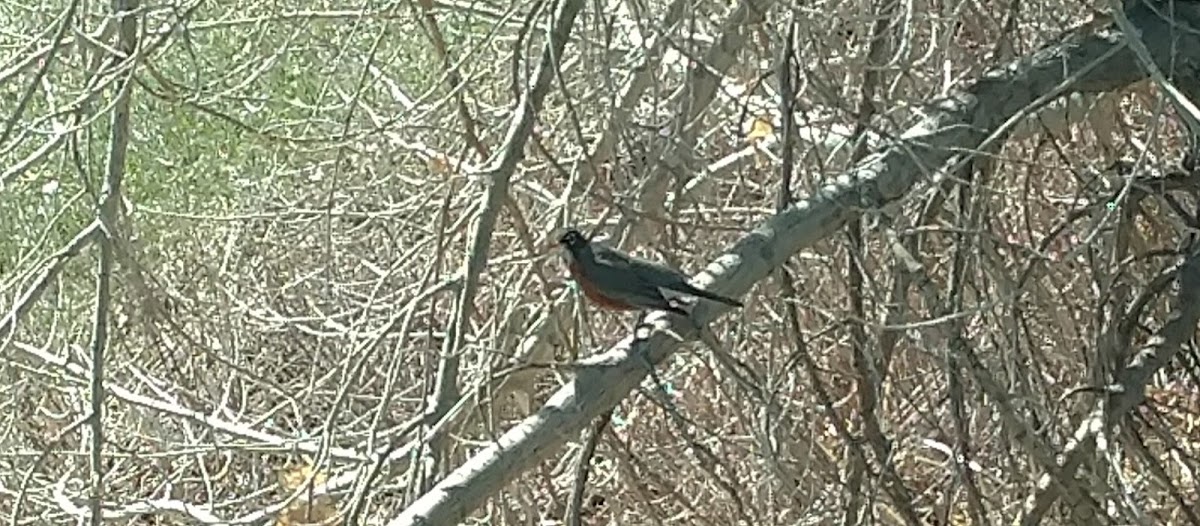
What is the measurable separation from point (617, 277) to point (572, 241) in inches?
4.8

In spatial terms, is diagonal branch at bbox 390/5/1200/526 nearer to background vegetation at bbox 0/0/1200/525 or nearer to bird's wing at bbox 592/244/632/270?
background vegetation at bbox 0/0/1200/525

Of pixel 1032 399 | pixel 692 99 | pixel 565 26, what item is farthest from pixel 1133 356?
pixel 565 26

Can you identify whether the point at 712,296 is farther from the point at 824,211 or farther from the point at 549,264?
the point at 549,264

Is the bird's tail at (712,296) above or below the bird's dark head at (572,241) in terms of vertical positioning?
below

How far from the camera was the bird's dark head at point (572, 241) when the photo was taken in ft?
8.39

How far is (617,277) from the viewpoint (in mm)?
2475

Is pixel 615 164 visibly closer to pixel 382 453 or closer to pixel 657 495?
pixel 382 453

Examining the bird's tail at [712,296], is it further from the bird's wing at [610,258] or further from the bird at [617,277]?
the bird's wing at [610,258]

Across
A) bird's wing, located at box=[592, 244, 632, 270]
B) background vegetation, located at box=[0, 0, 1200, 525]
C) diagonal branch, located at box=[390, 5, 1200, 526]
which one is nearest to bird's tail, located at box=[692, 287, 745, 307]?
diagonal branch, located at box=[390, 5, 1200, 526]

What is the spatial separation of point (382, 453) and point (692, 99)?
90 centimetres

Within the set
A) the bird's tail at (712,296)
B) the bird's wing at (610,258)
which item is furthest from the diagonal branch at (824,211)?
the bird's wing at (610,258)

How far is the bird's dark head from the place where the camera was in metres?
2.56

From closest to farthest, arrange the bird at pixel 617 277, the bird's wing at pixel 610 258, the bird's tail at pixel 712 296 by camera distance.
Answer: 1. the bird's tail at pixel 712 296
2. the bird at pixel 617 277
3. the bird's wing at pixel 610 258

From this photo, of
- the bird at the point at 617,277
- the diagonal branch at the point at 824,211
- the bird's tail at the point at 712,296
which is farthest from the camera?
the bird at the point at 617,277
